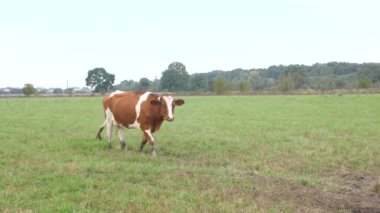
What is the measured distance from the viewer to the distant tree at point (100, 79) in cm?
12650

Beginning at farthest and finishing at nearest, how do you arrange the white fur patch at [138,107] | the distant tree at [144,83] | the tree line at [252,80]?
the tree line at [252,80] < the distant tree at [144,83] < the white fur patch at [138,107]

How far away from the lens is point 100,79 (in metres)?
127

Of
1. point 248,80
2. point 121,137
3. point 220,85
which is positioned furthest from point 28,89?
point 121,137

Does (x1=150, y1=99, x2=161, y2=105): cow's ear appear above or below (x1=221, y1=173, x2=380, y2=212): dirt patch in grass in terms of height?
above

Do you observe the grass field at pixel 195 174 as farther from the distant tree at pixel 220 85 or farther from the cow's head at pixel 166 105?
the distant tree at pixel 220 85

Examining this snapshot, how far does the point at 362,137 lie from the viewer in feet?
58.9

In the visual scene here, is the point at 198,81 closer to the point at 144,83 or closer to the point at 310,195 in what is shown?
the point at 144,83

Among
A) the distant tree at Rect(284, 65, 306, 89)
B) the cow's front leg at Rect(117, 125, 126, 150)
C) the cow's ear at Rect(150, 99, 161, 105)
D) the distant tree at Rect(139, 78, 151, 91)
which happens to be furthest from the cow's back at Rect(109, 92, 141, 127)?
the distant tree at Rect(284, 65, 306, 89)

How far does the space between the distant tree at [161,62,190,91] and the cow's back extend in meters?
109

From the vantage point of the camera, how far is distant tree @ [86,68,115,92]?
415 ft

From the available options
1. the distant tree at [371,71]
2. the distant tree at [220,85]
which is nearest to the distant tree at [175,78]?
the distant tree at [220,85]

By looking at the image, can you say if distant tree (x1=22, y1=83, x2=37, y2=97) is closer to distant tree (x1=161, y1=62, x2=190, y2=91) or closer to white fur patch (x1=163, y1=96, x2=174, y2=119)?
distant tree (x1=161, y1=62, x2=190, y2=91)

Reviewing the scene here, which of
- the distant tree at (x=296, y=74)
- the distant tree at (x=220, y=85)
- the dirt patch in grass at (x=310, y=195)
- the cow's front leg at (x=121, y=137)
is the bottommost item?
the dirt patch in grass at (x=310, y=195)

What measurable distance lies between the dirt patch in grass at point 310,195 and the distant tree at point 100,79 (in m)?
118
